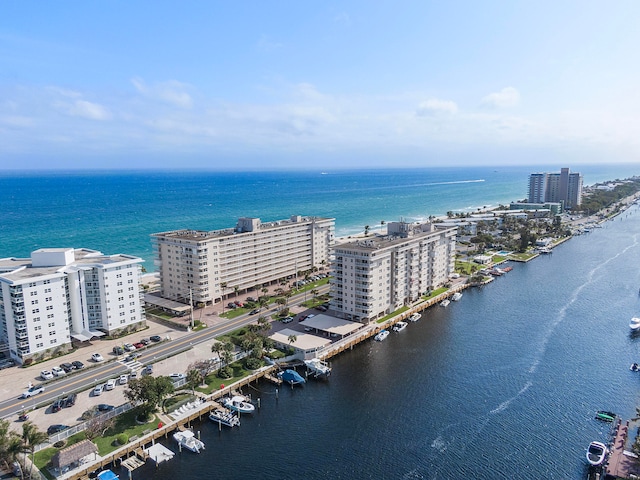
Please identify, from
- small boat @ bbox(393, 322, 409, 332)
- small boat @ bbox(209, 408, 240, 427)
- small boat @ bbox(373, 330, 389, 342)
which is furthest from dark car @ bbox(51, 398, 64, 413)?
small boat @ bbox(393, 322, 409, 332)

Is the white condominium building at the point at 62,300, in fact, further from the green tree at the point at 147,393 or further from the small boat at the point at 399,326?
the small boat at the point at 399,326

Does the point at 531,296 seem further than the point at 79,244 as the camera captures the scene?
No

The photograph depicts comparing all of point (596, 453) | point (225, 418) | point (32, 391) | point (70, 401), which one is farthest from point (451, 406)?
point (32, 391)

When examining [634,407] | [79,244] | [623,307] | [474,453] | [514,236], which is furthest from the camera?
[514,236]

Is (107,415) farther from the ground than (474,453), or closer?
farther from the ground

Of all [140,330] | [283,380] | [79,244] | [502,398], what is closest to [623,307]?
[502,398]

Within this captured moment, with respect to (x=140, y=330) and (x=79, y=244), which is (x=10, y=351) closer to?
(x=140, y=330)
